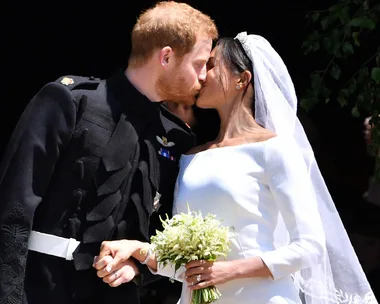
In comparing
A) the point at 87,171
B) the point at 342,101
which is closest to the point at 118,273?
the point at 87,171

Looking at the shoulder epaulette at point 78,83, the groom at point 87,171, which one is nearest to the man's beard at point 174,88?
the groom at point 87,171

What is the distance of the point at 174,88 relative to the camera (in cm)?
362

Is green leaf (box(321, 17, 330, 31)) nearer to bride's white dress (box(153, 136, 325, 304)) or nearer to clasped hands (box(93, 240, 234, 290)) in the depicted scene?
bride's white dress (box(153, 136, 325, 304))

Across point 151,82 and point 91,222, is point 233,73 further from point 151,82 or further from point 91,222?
point 91,222

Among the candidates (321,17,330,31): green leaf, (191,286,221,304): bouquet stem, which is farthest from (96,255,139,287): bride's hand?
(321,17,330,31): green leaf

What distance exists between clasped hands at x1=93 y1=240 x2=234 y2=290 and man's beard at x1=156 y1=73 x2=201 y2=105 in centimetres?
60

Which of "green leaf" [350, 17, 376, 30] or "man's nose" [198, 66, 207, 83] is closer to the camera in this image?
"man's nose" [198, 66, 207, 83]

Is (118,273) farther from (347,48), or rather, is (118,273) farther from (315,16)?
(315,16)

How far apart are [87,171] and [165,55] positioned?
20.7 inches

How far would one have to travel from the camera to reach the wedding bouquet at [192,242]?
3.24m

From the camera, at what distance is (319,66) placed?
5.32 metres

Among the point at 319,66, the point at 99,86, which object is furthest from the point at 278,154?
the point at 319,66

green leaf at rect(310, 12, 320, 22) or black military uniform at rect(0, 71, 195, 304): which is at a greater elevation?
green leaf at rect(310, 12, 320, 22)

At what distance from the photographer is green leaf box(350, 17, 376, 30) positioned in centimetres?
443
